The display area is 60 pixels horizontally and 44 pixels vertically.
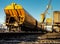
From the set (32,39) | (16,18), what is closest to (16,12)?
(16,18)

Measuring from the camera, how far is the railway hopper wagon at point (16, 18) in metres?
12.6

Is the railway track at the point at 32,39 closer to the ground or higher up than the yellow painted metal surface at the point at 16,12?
closer to the ground

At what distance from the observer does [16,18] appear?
12.9m

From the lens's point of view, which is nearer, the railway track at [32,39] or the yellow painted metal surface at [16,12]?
the railway track at [32,39]

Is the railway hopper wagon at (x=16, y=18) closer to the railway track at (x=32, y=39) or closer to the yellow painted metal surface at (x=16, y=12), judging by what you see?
the yellow painted metal surface at (x=16, y=12)

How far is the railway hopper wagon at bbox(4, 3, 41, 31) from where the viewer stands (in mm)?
12648

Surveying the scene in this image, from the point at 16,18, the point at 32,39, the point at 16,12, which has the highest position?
the point at 16,12

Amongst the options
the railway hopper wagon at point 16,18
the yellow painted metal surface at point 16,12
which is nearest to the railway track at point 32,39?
the railway hopper wagon at point 16,18

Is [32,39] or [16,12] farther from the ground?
[16,12]

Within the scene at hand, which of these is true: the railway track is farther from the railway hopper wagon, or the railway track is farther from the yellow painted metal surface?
the yellow painted metal surface

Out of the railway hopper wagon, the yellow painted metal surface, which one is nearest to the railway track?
the railway hopper wagon

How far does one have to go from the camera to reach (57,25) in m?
14.2

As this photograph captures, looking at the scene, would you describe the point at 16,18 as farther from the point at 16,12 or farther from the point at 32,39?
the point at 32,39

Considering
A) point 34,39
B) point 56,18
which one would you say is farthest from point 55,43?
point 56,18
